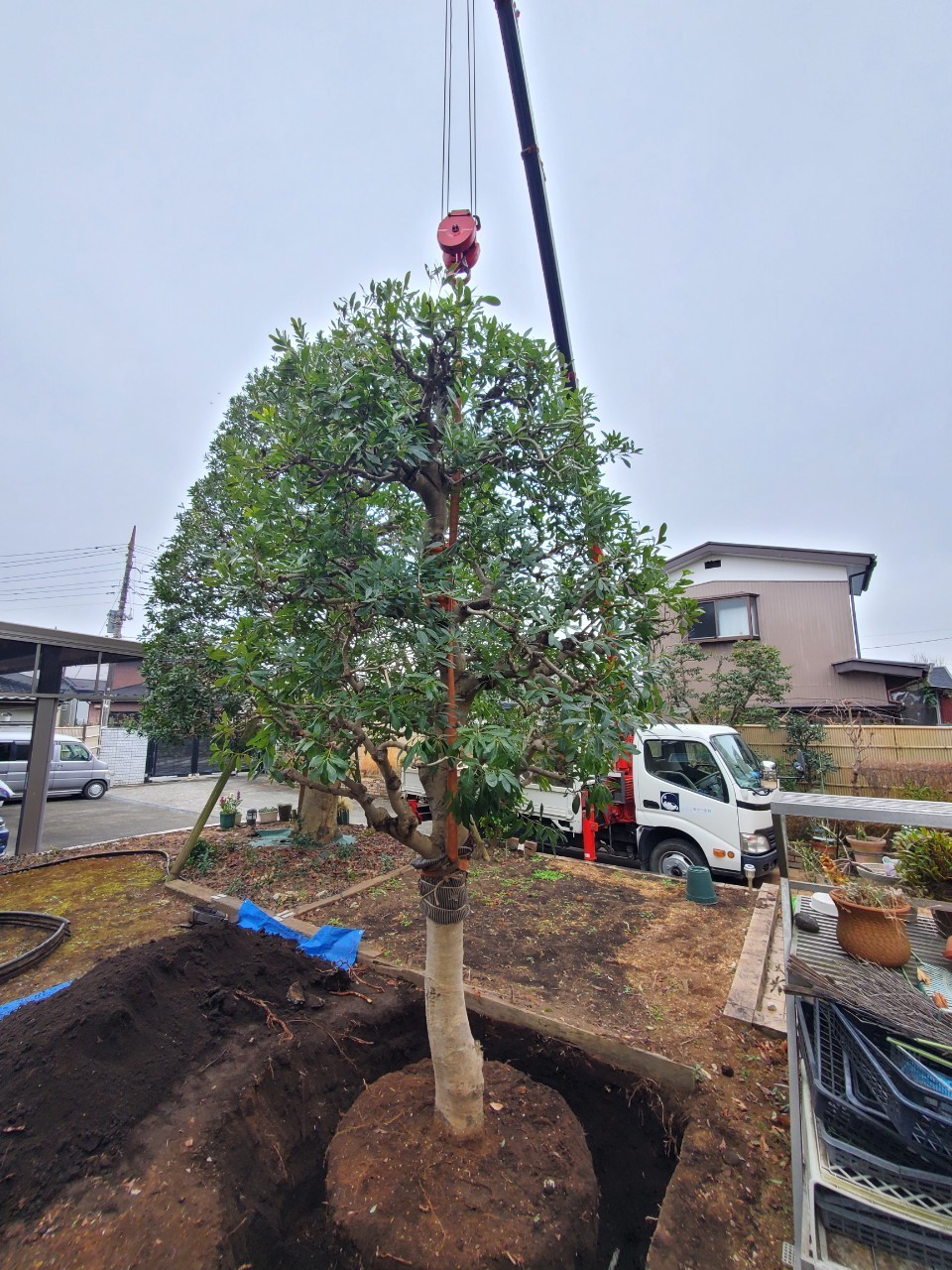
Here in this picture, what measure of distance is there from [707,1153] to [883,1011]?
1.30 m

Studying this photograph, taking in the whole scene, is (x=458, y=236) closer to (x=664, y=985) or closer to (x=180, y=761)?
(x=664, y=985)

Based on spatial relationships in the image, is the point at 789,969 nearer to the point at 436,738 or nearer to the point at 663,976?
the point at 436,738

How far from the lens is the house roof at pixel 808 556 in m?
13.4

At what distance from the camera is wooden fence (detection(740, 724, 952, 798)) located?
8711 millimetres

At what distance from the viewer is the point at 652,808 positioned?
686 cm

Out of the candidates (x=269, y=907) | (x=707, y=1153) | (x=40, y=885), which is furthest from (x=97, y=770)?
(x=707, y=1153)

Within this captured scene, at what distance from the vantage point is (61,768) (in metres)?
13.7

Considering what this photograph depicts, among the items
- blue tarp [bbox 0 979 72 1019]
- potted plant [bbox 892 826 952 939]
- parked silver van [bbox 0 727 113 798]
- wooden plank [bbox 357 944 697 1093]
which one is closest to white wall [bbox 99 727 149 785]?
parked silver van [bbox 0 727 113 798]

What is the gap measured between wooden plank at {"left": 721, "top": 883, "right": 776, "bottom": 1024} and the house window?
9.44 metres

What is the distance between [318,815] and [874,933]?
23.2ft

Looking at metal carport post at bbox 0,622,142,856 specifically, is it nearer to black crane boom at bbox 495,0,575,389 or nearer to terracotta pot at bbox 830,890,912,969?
black crane boom at bbox 495,0,575,389

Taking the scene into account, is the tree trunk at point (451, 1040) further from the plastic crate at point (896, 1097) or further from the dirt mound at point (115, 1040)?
the plastic crate at point (896, 1097)

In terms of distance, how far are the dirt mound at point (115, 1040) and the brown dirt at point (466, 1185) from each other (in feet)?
3.11

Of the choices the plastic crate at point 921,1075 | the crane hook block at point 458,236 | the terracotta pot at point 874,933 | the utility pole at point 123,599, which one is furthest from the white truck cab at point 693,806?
the utility pole at point 123,599
